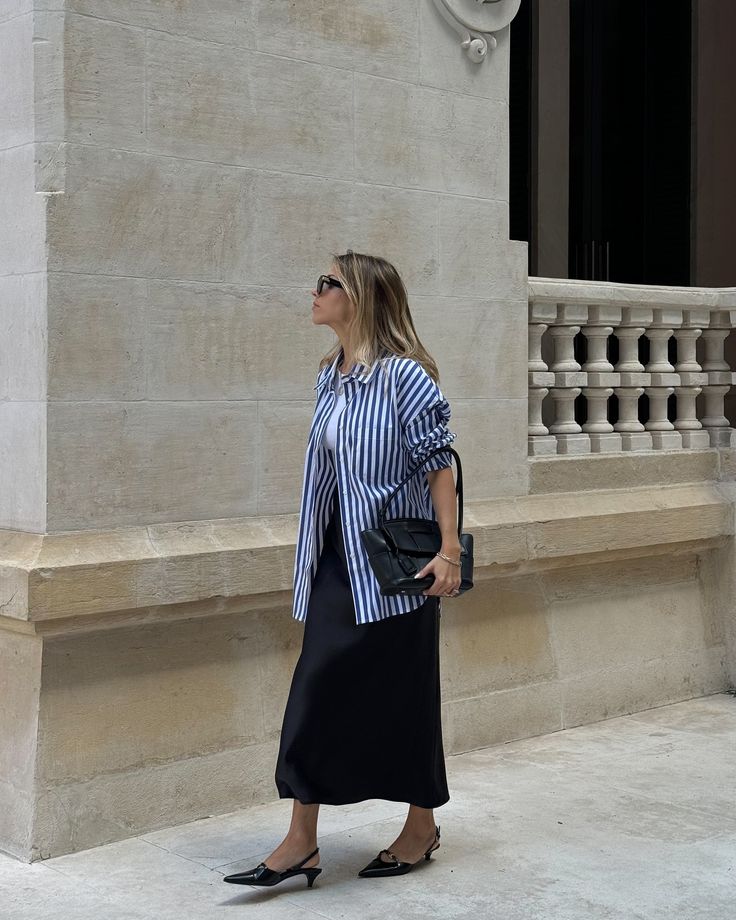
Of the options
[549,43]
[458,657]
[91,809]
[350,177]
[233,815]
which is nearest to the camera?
[91,809]

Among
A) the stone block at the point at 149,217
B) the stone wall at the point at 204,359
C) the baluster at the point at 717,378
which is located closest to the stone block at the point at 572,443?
the stone wall at the point at 204,359

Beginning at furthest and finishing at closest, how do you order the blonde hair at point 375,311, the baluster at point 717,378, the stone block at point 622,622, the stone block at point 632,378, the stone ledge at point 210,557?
the baluster at point 717,378
the stone block at point 632,378
the stone block at point 622,622
the stone ledge at point 210,557
the blonde hair at point 375,311

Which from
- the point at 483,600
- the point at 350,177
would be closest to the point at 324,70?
the point at 350,177

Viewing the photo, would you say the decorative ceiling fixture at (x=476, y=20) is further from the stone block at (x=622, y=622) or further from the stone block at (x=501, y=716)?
the stone block at (x=501, y=716)

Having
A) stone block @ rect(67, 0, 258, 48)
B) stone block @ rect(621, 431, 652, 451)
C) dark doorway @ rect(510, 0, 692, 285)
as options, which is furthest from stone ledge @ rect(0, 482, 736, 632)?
dark doorway @ rect(510, 0, 692, 285)

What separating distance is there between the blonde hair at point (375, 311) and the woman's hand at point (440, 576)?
61 cm

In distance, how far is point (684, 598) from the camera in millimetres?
7359

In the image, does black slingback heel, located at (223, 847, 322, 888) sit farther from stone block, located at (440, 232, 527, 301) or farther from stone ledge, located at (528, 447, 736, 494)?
stone block, located at (440, 232, 527, 301)

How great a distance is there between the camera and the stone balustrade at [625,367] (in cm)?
668

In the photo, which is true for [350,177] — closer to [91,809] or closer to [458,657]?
[458,657]

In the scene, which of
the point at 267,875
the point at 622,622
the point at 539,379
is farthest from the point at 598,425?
the point at 267,875

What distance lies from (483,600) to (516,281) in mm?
1447

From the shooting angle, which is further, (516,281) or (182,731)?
(516,281)

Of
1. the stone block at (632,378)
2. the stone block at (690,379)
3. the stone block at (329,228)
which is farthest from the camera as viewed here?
the stone block at (690,379)
